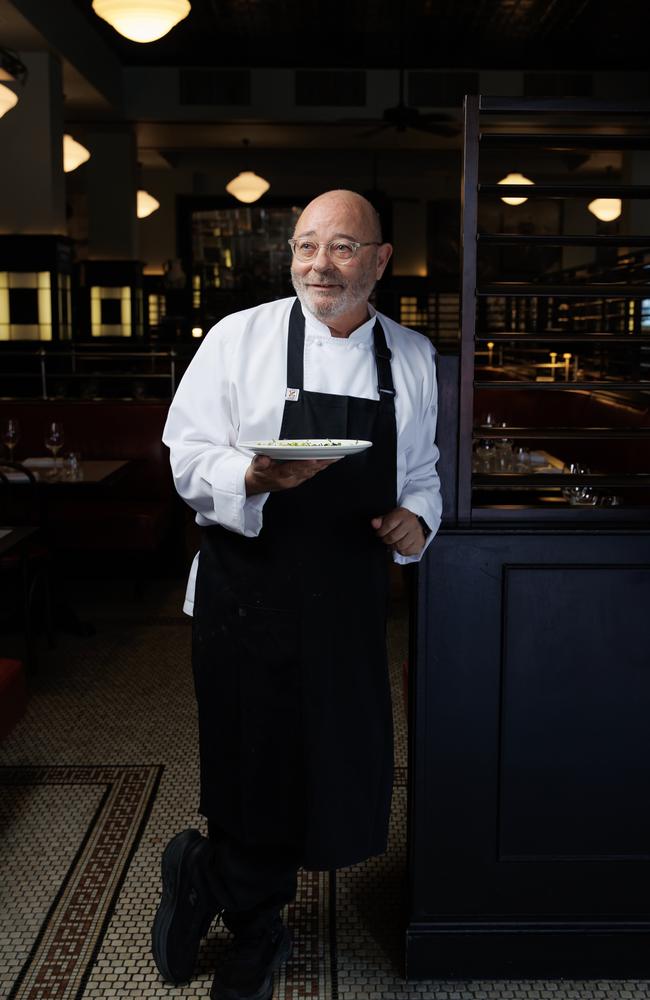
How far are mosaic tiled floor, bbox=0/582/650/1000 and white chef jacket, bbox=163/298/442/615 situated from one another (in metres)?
0.98

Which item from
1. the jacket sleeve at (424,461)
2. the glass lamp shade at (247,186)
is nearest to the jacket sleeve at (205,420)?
the jacket sleeve at (424,461)

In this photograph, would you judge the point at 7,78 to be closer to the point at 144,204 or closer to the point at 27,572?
the point at 27,572

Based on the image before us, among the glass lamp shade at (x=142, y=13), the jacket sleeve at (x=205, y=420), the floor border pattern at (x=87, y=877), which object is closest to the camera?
the jacket sleeve at (x=205, y=420)

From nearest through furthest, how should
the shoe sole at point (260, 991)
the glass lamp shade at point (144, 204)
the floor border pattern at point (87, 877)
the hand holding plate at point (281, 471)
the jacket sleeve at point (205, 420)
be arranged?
the hand holding plate at point (281, 471)
the jacket sleeve at point (205, 420)
the shoe sole at point (260, 991)
the floor border pattern at point (87, 877)
the glass lamp shade at point (144, 204)

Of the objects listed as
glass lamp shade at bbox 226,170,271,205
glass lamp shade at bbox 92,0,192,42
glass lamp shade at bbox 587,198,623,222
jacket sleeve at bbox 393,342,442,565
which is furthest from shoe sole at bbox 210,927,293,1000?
glass lamp shade at bbox 587,198,623,222

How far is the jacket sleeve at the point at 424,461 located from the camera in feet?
6.75

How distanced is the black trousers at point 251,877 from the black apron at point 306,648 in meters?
0.05

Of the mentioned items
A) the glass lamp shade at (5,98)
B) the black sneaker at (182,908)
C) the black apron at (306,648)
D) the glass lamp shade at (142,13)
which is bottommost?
the black sneaker at (182,908)

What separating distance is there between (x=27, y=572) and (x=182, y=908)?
245 cm

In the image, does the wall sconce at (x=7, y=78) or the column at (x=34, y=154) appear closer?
the wall sconce at (x=7, y=78)

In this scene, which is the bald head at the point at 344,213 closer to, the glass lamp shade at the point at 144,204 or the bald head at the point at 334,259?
the bald head at the point at 334,259

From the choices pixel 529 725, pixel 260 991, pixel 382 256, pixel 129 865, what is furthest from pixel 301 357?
pixel 129 865

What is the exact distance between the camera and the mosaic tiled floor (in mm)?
2240

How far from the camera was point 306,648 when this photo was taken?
2014 millimetres
